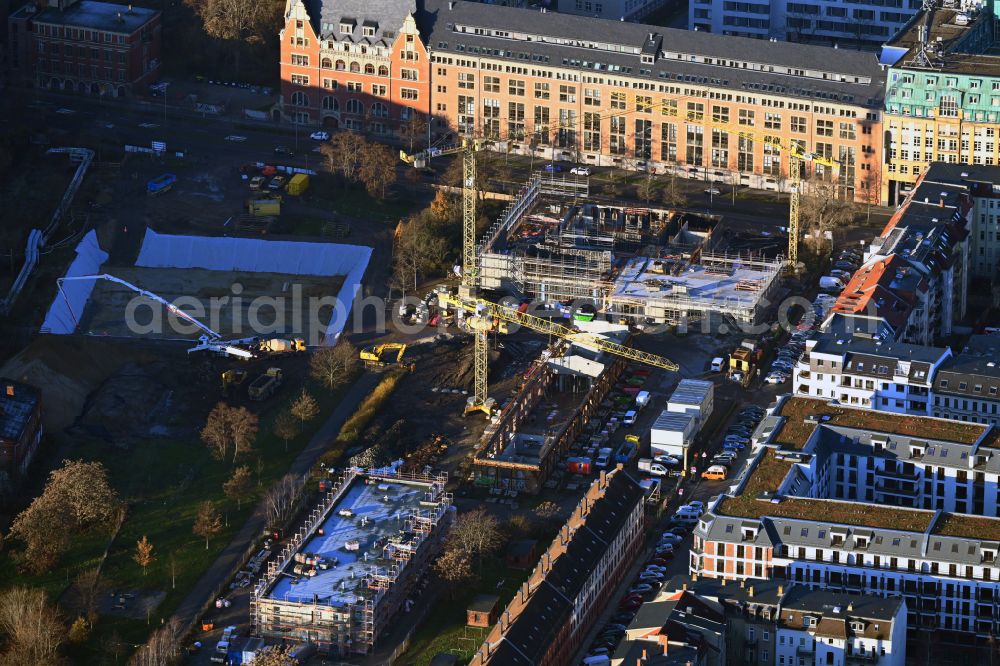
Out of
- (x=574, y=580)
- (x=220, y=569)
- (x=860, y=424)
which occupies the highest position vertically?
(x=860, y=424)

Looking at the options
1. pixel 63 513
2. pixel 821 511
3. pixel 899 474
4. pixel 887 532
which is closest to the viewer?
pixel 887 532

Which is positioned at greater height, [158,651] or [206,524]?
[206,524]

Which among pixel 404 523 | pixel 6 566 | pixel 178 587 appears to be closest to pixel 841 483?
pixel 404 523

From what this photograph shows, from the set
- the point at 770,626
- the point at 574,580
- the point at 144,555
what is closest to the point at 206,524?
the point at 144,555

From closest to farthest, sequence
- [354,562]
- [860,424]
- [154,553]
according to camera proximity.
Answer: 1. [354,562]
2. [154,553]
3. [860,424]

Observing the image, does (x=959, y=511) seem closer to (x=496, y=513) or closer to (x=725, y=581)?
(x=725, y=581)

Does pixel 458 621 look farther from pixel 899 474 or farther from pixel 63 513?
pixel 899 474
